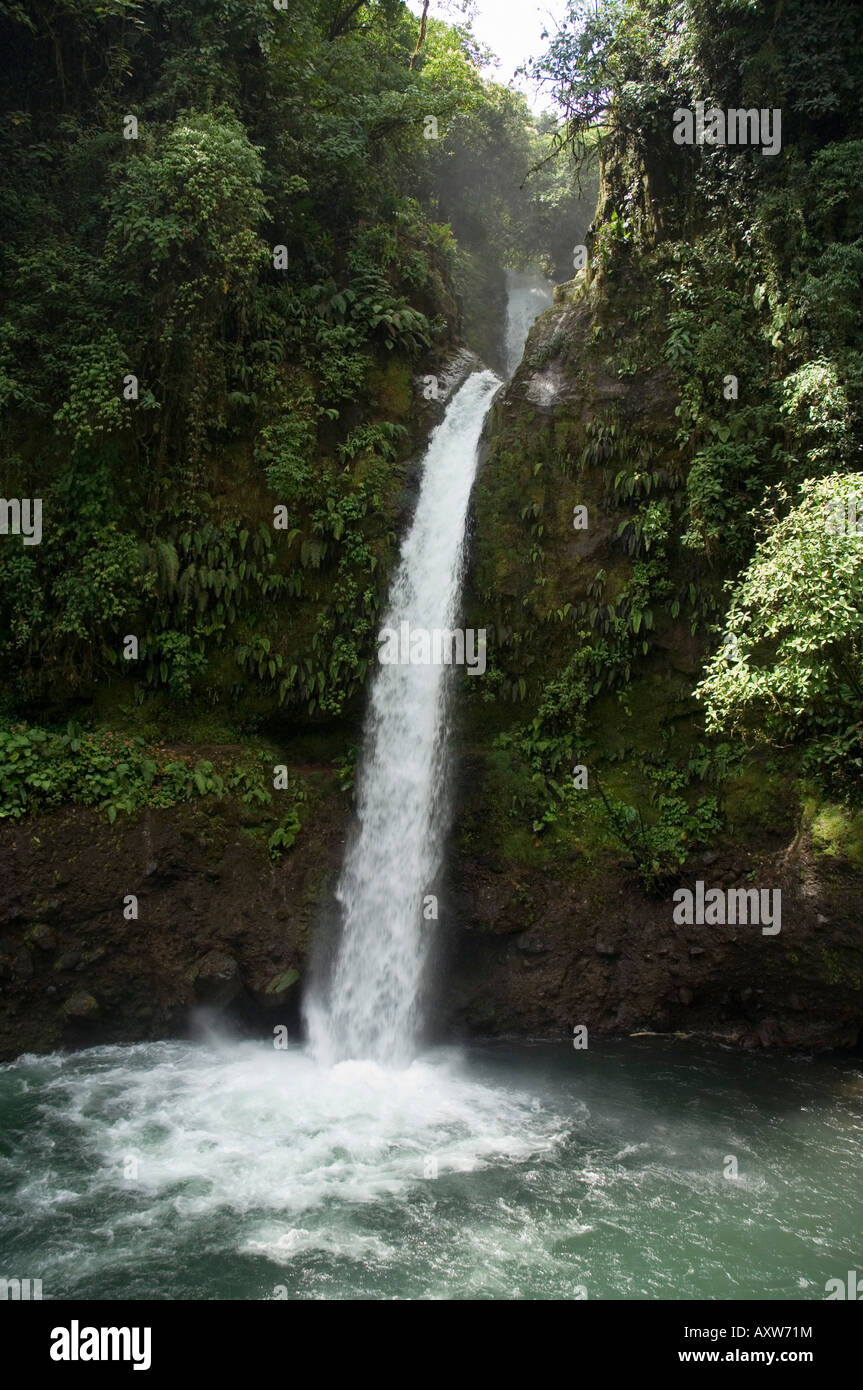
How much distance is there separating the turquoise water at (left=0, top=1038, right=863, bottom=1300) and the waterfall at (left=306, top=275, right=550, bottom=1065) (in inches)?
25.4

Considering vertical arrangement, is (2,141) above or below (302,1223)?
above

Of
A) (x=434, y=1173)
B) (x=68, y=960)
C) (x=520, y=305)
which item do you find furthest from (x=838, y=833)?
(x=520, y=305)

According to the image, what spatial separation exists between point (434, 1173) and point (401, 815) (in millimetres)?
4773

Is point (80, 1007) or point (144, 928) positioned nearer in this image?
point (80, 1007)

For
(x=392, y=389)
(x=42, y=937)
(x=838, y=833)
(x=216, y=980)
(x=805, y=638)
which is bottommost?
(x=216, y=980)

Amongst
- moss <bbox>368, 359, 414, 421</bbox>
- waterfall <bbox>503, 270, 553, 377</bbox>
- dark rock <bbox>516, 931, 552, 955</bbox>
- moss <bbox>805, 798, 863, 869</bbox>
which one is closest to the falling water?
dark rock <bbox>516, 931, 552, 955</bbox>

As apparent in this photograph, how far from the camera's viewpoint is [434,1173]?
27.3 feet

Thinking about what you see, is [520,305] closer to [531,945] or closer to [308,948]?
[531,945]

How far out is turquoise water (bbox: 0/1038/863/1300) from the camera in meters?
6.95

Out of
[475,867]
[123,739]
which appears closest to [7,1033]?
[123,739]
